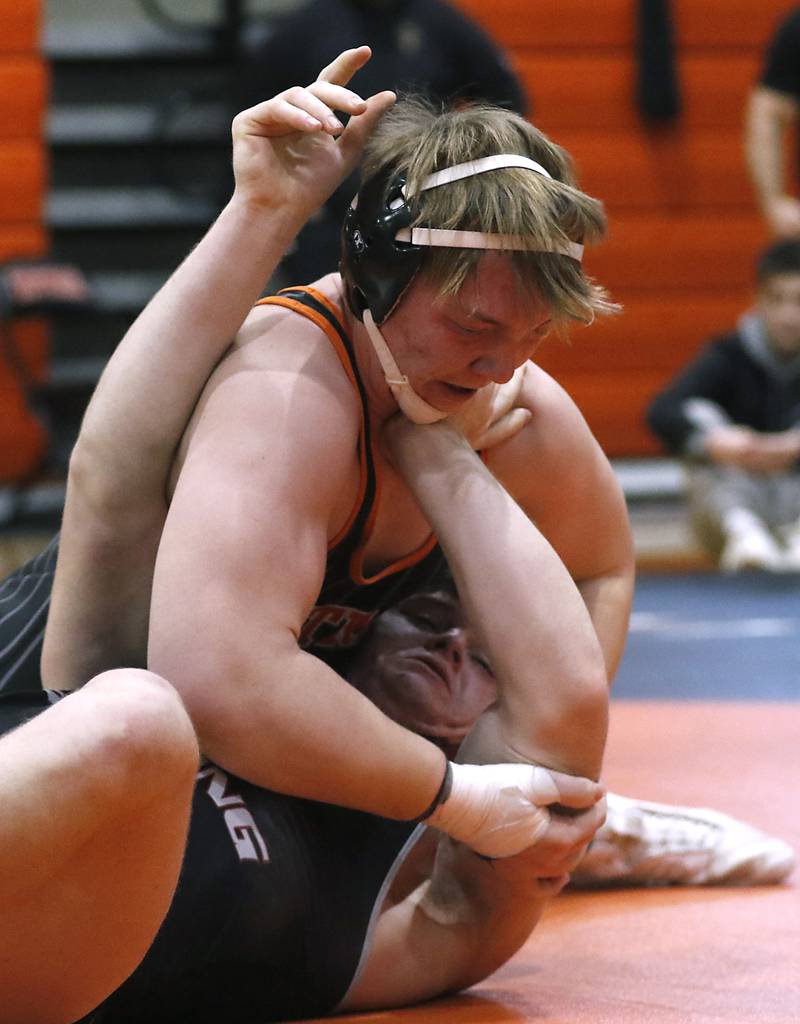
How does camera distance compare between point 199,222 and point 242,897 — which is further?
point 199,222

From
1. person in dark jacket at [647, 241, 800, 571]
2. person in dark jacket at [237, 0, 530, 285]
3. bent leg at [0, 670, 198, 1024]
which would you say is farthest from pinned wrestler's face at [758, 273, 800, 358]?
bent leg at [0, 670, 198, 1024]

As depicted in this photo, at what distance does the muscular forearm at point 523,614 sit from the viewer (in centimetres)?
187

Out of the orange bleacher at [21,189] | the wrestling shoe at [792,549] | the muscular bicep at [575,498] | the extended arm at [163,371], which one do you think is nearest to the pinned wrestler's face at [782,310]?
the wrestling shoe at [792,549]

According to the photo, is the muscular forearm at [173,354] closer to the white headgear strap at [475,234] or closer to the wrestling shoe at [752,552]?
the white headgear strap at [475,234]

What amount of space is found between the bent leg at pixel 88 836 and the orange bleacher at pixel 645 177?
577cm

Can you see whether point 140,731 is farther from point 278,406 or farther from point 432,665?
point 432,665

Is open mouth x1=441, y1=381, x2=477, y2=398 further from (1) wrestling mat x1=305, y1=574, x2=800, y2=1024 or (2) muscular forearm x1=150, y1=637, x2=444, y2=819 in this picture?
(1) wrestling mat x1=305, y1=574, x2=800, y2=1024

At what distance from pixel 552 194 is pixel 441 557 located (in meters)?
0.53

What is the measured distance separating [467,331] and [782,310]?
4450 mm

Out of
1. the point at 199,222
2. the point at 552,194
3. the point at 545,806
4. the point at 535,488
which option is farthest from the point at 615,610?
the point at 199,222

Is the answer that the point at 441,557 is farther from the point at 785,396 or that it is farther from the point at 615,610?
the point at 785,396

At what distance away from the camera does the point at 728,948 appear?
220cm

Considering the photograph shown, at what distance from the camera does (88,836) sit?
58.2 inches

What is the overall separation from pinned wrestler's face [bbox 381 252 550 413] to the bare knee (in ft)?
1.86
